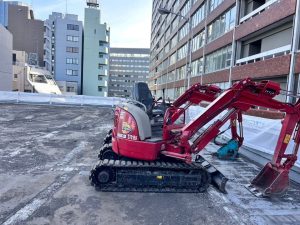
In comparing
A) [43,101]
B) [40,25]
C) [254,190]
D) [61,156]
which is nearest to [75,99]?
[43,101]

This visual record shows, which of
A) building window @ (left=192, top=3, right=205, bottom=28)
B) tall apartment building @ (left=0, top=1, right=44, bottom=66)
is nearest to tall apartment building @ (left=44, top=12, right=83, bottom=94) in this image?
tall apartment building @ (left=0, top=1, right=44, bottom=66)

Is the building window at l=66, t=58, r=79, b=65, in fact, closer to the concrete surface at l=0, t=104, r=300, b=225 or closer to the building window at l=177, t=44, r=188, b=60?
the building window at l=177, t=44, r=188, b=60

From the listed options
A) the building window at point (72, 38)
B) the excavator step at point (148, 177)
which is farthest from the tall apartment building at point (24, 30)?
the excavator step at point (148, 177)

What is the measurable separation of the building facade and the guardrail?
11.3 m

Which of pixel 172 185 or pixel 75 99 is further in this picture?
pixel 75 99

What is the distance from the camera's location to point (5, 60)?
34.8 metres

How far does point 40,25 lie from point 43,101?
39392mm

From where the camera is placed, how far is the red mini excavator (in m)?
5.23

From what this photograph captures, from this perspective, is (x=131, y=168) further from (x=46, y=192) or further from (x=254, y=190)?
(x=254, y=190)

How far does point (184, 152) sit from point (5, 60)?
1436 inches

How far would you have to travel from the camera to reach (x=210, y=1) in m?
26.3

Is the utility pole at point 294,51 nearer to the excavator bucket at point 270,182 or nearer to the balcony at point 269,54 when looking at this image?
the balcony at point 269,54

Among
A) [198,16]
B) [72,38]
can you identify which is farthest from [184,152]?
[72,38]

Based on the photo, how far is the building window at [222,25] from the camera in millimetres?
20125
